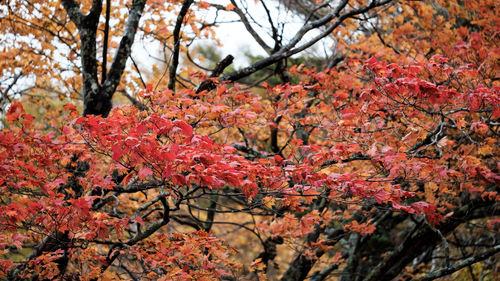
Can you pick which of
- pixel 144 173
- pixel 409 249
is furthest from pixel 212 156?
pixel 409 249

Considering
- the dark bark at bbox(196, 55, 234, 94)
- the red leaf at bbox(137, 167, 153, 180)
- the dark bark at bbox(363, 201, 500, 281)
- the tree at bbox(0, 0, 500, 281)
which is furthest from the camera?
the dark bark at bbox(363, 201, 500, 281)

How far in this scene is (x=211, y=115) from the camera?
4051 millimetres

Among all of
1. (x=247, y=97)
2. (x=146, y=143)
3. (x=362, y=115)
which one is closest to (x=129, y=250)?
(x=146, y=143)

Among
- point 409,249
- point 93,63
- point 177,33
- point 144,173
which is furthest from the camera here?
point 409,249

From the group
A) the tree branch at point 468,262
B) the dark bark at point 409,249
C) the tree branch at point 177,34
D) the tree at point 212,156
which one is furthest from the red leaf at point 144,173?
the dark bark at point 409,249

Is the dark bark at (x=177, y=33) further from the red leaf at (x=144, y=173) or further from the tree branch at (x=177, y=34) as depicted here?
the red leaf at (x=144, y=173)

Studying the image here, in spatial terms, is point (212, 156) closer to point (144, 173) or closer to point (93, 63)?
point (144, 173)

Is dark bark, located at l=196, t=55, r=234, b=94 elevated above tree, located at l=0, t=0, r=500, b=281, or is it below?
above

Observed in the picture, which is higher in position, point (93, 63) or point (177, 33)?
point (177, 33)

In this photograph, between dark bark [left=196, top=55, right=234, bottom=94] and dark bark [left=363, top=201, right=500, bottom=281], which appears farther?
dark bark [left=363, top=201, right=500, bottom=281]

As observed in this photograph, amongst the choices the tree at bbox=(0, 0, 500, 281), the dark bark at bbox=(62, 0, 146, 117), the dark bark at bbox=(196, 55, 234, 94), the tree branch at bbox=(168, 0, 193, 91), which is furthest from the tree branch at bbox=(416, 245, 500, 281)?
the dark bark at bbox=(62, 0, 146, 117)

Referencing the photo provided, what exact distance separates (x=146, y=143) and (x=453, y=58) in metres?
5.31

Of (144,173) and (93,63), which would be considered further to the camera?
(93,63)

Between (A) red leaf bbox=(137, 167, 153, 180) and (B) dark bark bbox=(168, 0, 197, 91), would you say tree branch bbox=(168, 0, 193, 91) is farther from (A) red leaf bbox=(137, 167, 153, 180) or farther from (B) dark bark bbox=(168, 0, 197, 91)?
(A) red leaf bbox=(137, 167, 153, 180)
